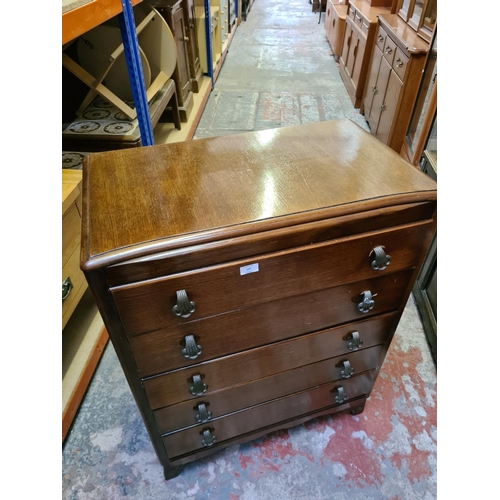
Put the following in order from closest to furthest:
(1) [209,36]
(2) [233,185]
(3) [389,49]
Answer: (2) [233,185] < (3) [389,49] < (1) [209,36]

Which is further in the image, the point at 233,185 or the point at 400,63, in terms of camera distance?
the point at 400,63

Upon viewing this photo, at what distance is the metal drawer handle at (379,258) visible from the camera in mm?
761

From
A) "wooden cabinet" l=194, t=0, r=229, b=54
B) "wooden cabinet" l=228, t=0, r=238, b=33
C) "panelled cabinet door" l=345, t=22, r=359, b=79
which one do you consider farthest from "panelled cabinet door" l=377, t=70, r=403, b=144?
"wooden cabinet" l=228, t=0, r=238, b=33

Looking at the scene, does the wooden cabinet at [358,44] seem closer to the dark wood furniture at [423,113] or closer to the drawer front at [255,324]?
the dark wood furniture at [423,113]

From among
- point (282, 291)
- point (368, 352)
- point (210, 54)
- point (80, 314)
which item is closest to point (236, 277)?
point (282, 291)

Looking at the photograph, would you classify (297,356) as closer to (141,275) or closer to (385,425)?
(141,275)

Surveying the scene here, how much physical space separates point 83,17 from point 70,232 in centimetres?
68

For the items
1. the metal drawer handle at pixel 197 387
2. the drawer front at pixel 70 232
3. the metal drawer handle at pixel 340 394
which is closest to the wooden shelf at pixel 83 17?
the drawer front at pixel 70 232

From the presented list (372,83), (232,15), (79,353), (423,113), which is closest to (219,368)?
(79,353)

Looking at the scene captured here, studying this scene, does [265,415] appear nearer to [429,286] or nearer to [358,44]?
[429,286]

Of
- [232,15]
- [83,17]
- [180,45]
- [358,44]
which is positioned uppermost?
[83,17]

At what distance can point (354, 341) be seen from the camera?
38.3 inches

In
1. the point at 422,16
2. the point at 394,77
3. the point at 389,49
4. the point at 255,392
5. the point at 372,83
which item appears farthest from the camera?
the point at 372,83

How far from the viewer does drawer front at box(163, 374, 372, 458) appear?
3.49 feet
